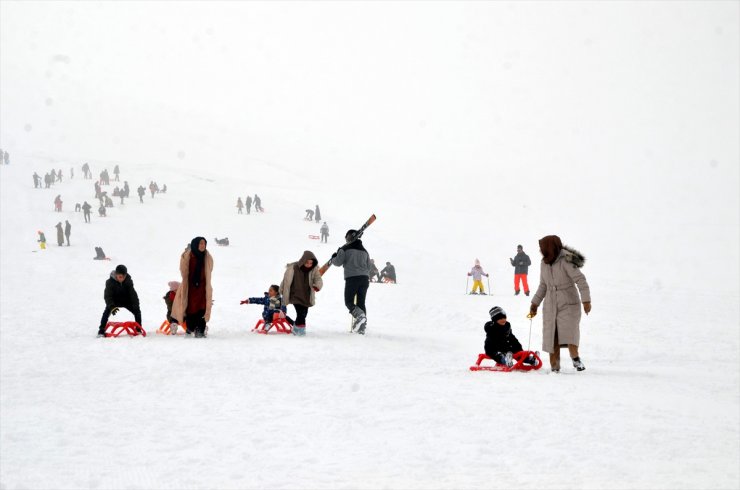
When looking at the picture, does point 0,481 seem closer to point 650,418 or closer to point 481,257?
point 650,418

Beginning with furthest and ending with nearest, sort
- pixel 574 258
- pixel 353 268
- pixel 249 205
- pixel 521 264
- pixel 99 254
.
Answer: pixel 249 205
pixel 99 254
pixel 521 264
pixel 353 268
pixel 574 258

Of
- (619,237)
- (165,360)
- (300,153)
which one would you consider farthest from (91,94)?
(165,360)

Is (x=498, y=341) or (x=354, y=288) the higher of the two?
(x=354, y=288)

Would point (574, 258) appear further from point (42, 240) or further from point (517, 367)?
point (42, 240)

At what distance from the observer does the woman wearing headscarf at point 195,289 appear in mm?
10352

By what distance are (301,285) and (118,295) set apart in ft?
9.06

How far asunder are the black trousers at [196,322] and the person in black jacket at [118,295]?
2.77 feet

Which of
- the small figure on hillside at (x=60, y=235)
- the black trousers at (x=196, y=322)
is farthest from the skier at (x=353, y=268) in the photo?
the small figure on hillside at (x=60, y=235)

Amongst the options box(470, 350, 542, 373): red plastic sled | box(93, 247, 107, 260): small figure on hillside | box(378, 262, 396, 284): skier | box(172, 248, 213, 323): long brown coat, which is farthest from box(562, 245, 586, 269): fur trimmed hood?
box(93, 247, 107, 260): small figure on hillside

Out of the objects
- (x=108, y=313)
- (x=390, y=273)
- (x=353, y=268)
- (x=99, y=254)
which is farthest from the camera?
(x=99, y=254)

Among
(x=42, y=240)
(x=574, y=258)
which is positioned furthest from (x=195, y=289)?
(x=42, y=240)

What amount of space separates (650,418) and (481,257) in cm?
3244

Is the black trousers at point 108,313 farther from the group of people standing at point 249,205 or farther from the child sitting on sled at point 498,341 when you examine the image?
the group of people standing at point 249,205

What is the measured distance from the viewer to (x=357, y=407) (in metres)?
6.46
